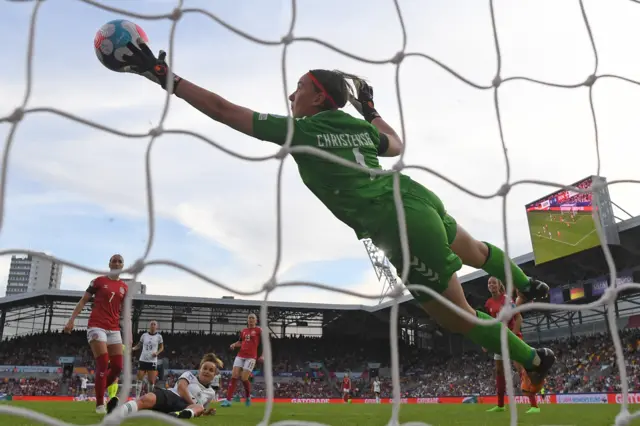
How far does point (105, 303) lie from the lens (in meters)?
5.65

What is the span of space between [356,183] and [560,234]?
19.3m

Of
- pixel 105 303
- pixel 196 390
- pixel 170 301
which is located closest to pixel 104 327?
pixel 105 303

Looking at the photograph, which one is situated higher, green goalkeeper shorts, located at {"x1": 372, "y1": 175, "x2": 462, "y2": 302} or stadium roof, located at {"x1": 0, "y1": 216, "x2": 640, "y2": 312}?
stadium roof, located at {"x1": 0, "y1": 216, "x2": 640, "y2": 312}

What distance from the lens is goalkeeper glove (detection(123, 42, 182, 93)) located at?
255 centimetres

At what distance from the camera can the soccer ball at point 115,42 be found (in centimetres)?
265

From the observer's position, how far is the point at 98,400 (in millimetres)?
5727

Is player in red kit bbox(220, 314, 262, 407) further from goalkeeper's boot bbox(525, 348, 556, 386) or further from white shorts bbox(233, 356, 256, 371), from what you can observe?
goalkeeper's boot bbox(525, 348, 556, 386)

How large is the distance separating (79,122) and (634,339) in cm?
2376

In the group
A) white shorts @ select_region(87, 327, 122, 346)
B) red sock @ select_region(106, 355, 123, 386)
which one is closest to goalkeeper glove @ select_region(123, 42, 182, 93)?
white shorts @ select_region(87, 327, 122, 346)

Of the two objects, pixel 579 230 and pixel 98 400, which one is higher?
pixel 579 230

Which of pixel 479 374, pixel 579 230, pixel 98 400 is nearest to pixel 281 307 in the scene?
pixel 479 374

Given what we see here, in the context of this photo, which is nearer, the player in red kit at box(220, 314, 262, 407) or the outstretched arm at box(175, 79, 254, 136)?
the outstretched arm at box(175, 79, 254, 136)

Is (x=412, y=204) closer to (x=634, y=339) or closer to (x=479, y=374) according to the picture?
(x=634, y=339)

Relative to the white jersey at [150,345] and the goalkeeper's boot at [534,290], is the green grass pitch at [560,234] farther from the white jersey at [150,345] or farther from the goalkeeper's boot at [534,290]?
the goalkeeper's boot at [534,290]
